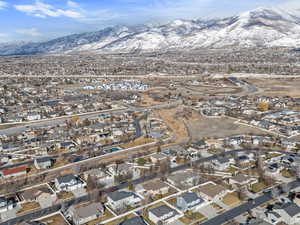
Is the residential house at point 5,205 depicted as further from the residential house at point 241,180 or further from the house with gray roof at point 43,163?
the residential house at point 241,180

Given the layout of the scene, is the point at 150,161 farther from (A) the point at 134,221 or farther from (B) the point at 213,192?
(A) the point at 134,221

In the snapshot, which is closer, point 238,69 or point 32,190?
point 32,190

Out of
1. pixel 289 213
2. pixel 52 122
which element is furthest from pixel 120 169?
pixel 52 122

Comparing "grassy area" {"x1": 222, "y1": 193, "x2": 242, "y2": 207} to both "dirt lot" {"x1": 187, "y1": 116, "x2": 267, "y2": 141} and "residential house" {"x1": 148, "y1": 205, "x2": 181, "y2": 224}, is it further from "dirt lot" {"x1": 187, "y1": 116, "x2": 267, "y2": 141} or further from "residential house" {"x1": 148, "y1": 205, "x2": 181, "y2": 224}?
"dirt lot" {"x1": 187, "y1": 116, "x2": 267, "y2": 141}

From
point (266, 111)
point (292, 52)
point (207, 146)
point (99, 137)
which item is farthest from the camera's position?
point (292, 52)

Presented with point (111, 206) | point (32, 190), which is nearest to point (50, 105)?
→ point (32, 190)

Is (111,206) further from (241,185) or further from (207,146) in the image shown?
(207,146)

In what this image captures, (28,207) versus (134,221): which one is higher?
(134,221)
